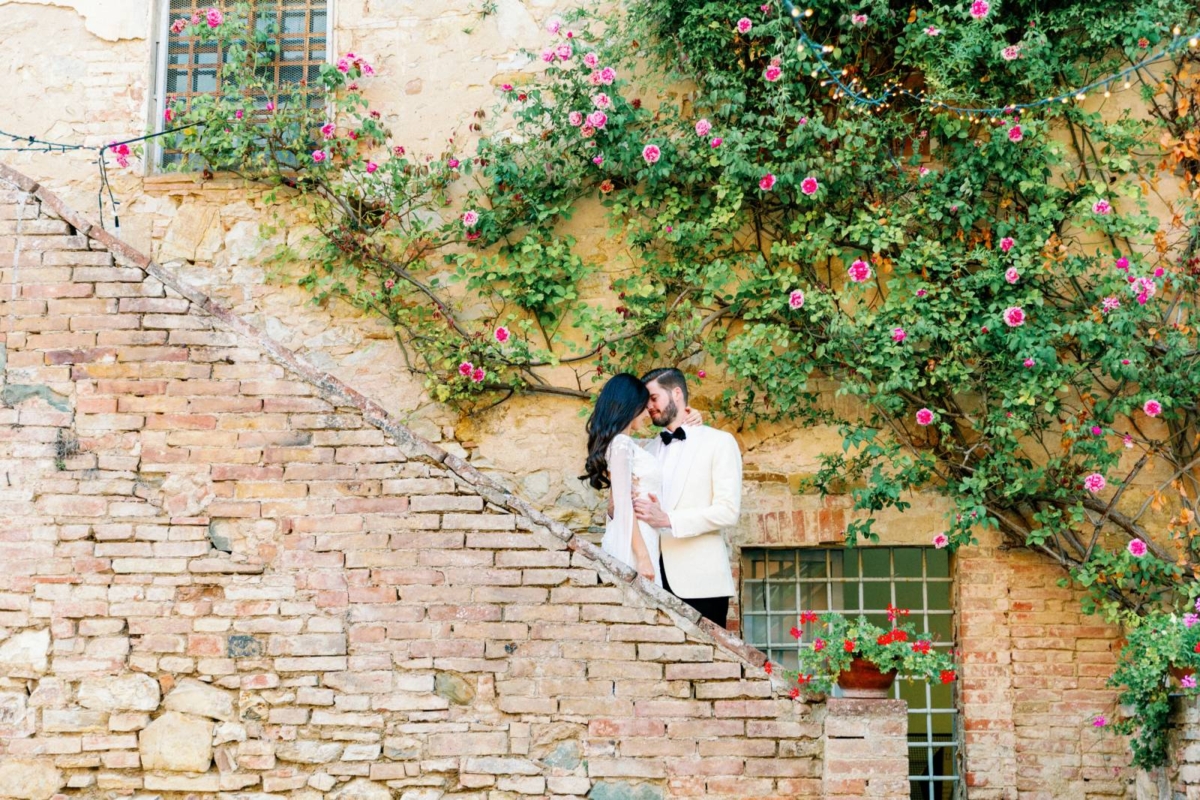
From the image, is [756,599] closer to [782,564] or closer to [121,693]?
[782,564]

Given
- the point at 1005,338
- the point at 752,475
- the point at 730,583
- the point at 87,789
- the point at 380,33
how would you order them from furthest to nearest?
the point at 380,33
the point at 752,475
the point at 1005,338
the point at 730,583
the point at 87,789

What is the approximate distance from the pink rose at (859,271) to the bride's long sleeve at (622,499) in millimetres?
1627

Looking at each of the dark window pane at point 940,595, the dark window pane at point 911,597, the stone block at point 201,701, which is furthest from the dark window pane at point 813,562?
the stone block at point 201,701

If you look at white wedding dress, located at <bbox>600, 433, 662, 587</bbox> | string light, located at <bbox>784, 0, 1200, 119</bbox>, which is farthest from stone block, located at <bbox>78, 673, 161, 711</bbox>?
string light, located at <bbox>784, 0, 1200, 119</bbox>

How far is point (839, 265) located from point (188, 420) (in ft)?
11.4

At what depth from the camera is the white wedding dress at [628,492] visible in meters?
5.74

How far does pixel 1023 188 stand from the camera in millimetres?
6812

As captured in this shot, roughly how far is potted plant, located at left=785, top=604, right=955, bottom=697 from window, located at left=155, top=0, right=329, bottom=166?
441cm

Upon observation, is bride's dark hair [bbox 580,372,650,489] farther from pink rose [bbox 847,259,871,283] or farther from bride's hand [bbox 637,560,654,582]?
pink rose [bbox 847,259,871,283]

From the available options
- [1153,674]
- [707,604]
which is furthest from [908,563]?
[707,604]

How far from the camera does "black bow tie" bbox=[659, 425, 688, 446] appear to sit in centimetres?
609

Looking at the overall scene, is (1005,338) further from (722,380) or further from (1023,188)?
(722,380)

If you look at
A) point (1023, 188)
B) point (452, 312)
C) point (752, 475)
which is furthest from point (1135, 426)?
point (452, 312)

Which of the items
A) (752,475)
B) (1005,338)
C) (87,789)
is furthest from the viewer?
(752,475)
